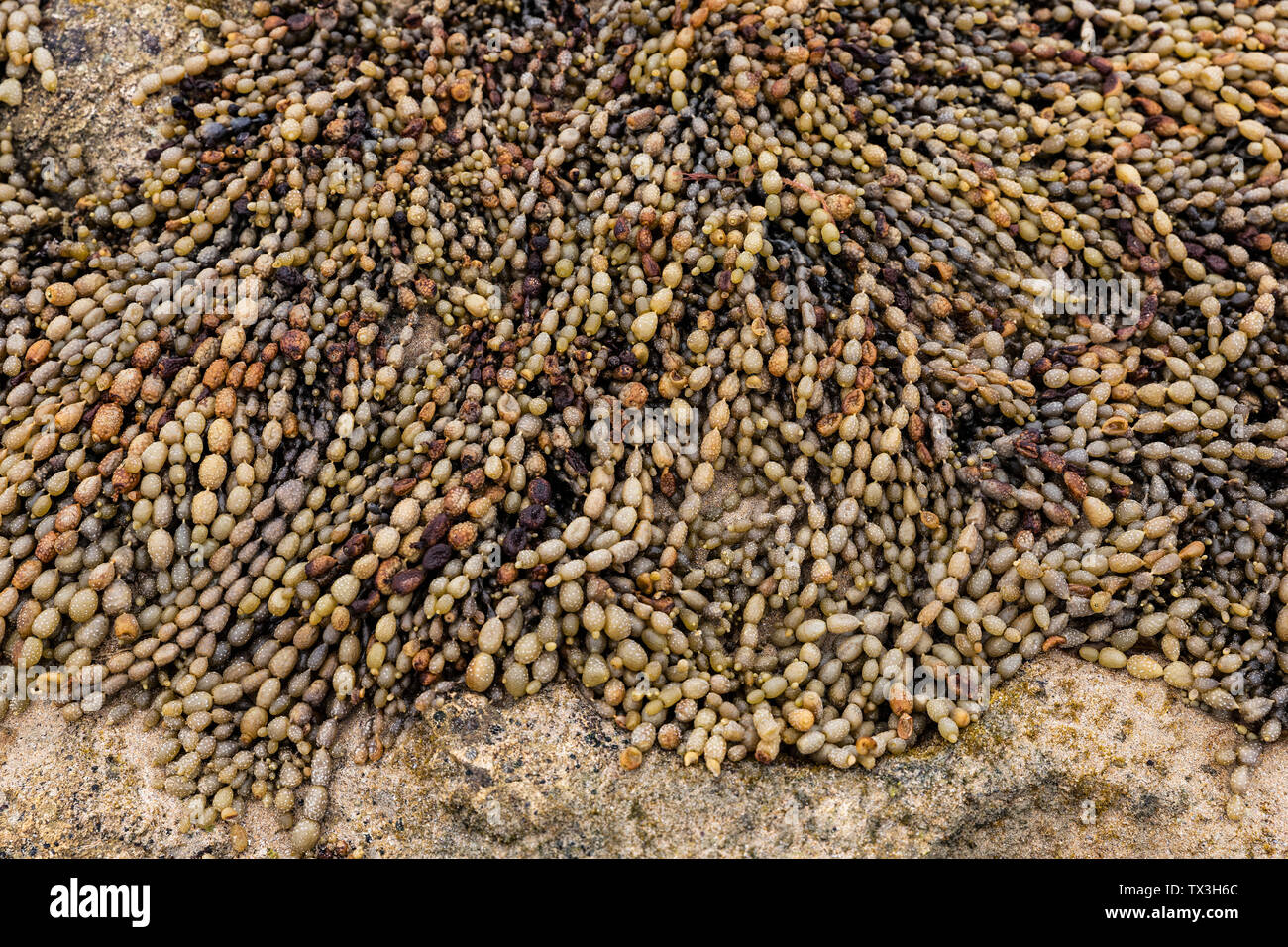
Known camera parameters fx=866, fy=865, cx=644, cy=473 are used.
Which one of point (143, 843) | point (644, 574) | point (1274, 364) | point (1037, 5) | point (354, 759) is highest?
point (1037, 5)

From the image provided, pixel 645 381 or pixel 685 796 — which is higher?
pixel 645 381

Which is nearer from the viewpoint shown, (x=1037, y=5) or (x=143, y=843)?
(x=143, y=843)

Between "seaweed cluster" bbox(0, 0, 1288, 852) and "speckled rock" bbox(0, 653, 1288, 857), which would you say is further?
"seaweed cluster" bbox(0, 0, 1288, 852)

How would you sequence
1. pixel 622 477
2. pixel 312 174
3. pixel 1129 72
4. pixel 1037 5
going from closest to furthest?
pixel 622 477
pixel 312 174
pixel 1129 72
pixel 1037 5

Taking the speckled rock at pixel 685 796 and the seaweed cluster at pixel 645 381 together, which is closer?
the speckled rock at pixel 685 796

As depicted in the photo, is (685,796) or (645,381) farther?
(645,381)

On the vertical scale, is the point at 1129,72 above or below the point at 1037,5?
below

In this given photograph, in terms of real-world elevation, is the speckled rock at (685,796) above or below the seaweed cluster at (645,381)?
below

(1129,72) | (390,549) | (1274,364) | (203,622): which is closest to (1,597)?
(203,622)

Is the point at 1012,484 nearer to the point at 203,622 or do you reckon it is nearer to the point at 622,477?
the point at 622,477

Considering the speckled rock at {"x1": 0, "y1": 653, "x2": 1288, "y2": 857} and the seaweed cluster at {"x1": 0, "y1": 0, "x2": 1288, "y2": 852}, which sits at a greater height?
the seaweed cluster at {"x1": 0, "y1": 0, "x2": 1288, "y2": 852}

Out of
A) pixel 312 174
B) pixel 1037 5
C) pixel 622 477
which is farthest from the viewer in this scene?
pixel 1037 5
